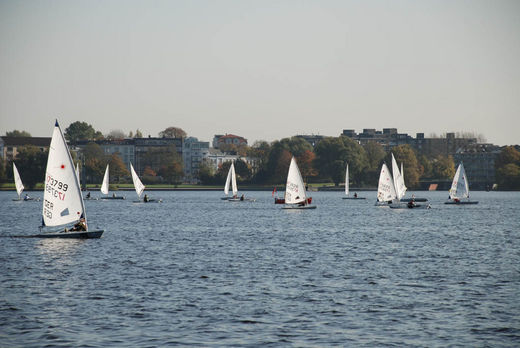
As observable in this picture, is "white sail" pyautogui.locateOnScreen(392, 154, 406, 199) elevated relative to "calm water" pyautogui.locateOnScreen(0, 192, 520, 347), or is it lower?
elevated

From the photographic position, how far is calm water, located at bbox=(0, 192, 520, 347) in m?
32.4

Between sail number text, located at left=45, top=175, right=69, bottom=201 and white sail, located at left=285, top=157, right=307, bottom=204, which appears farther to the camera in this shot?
white sail, located at left=285, top=157, right=307, bottom=204

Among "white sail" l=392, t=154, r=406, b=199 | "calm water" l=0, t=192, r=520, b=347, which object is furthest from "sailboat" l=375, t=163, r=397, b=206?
"calm water" l=0, t=192, r=520, b=347

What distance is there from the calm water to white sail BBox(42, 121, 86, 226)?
109 inches

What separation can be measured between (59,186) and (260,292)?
26.9 metres

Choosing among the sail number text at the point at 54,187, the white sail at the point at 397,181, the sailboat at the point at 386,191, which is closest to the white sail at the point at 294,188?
the sailboat at the point at 386,191

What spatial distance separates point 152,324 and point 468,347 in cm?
1270

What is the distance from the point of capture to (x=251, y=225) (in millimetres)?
101312

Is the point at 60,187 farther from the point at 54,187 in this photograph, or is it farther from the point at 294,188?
the point at 294,188

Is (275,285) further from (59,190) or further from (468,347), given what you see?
(59,190)

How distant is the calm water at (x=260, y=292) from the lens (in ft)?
106

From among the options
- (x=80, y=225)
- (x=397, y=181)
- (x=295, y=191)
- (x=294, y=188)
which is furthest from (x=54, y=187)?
(x=397, y=181)

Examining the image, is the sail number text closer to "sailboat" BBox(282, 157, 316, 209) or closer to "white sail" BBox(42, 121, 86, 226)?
"white sail" BBox(42, 121, 86, 226)

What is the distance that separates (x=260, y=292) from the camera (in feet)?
139
